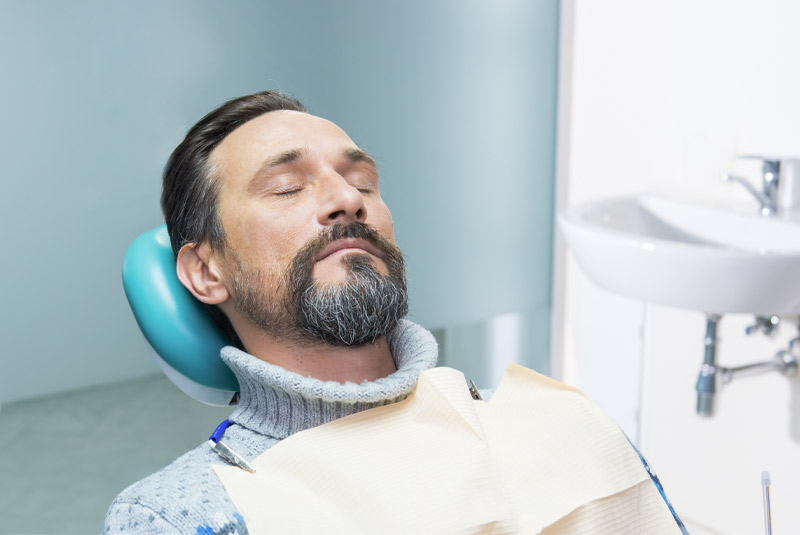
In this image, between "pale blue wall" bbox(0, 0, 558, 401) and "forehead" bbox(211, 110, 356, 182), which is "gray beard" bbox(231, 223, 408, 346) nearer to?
"forehead" bbox(211, 110, 356, 182)

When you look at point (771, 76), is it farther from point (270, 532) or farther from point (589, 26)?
point (270, 532)

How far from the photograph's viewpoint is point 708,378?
1.64 metres

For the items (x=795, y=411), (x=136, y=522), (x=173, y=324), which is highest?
(x=173, y=324)

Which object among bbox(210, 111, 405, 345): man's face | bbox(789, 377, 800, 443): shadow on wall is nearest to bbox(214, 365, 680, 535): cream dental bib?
bbox(210, 111, 405, 345): man's face

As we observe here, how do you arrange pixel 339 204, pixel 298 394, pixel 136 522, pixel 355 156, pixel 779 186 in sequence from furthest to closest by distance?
1. pixel 779 186
2. pixel 355 156
3. pixel 339 204
4. pixel 298 394
5. pixel 136 522

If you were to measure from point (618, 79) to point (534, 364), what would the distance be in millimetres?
975

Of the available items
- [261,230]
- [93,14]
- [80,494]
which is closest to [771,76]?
[261,230]

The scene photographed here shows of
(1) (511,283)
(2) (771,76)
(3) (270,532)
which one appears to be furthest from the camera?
(1) (511,283)

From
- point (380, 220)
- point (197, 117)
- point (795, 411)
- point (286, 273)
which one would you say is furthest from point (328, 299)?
point (795, 411)

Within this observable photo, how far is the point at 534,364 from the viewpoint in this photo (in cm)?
246

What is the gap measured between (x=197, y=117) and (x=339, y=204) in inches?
26.6

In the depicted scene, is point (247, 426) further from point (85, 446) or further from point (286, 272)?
point (85, 446)

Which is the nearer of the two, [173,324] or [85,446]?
[173,324]

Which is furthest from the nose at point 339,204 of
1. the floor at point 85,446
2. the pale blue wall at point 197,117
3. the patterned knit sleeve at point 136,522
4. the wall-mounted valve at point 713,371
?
the wall-mounted valve at point 713,371
